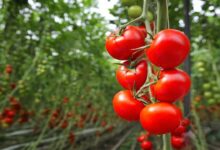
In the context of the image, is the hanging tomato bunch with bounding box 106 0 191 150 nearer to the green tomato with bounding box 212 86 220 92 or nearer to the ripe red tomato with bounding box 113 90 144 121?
the ripe red tomato with bounding box 113 90 144 121

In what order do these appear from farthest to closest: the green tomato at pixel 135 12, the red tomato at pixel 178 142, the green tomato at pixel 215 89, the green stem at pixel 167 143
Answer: the green tomato at pixel 215 89
the red tomato at pixel 178 142
the green tomato at pixel 135 12
the green stem at pixel 167 143

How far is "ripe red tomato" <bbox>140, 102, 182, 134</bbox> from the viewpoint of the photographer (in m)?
0.62

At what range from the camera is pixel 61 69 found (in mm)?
3156

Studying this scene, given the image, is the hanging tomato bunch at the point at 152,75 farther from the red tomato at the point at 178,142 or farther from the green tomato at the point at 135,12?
the red tomato at the point at 178,142

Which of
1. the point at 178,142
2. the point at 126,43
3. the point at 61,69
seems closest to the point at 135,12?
the point at 126,43

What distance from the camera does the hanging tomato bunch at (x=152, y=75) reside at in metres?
0.63

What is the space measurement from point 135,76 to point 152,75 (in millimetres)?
39

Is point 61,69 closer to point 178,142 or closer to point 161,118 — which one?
point 178,142

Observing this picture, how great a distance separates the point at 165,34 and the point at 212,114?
12.2 feet

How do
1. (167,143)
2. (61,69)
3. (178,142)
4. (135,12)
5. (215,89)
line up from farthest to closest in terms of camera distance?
(61,69), (215,89), (178,142), (135,12), (167,143)

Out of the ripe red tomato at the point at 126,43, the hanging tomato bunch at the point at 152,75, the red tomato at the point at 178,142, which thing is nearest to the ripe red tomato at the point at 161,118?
A: the hanging tomato bunch at the point at 152,75

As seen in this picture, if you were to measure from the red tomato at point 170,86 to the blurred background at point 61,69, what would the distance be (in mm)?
938

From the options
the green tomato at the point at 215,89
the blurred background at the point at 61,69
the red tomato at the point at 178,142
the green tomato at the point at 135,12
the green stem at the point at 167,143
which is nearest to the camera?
the green stem at the point at 167,143

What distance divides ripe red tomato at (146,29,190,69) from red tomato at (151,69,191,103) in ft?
0.06
